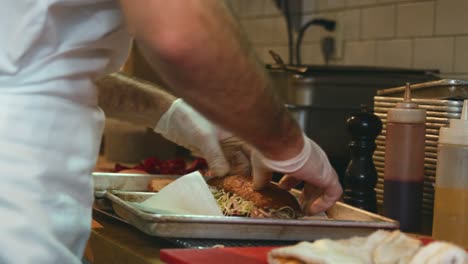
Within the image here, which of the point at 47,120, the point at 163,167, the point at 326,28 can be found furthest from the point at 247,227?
the point at 326,28

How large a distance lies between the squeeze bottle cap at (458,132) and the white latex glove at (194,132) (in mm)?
430

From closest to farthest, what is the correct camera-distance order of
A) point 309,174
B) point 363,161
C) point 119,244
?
point 309,174 < point 119,244 < point 363,161

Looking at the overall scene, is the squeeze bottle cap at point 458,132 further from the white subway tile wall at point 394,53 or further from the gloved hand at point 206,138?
the white subway tile wall at point 394,53

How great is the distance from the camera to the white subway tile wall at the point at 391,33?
6.84ft

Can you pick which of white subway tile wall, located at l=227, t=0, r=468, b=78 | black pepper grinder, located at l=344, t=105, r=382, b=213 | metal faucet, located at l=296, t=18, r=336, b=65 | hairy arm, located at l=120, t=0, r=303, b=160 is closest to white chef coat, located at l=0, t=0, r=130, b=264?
hairy arm, located at l=120, t=0, r=303, b=160

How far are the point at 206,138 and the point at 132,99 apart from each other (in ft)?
0.53

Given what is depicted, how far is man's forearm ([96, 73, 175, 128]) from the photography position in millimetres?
1565

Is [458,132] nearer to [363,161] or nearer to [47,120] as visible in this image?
[363,161]

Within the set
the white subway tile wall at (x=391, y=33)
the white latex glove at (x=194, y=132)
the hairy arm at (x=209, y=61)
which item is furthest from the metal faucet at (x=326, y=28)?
the hairy arm at (x=209, y=61)

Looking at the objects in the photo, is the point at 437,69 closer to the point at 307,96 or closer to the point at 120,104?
the point at 307,96

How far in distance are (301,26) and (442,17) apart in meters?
0.64

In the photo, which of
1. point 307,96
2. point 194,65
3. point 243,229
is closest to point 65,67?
point 194,65

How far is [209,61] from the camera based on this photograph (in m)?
0.95

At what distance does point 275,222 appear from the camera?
119 cm
